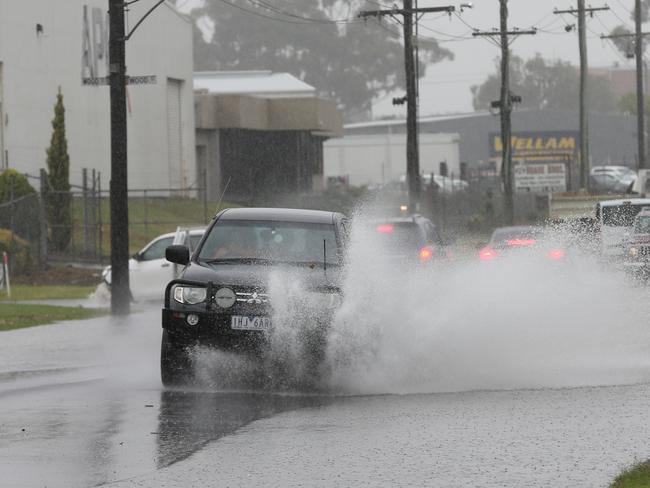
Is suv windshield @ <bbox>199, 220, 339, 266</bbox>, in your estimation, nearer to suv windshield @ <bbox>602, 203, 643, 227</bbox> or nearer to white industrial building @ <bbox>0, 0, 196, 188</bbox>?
suv windshield @ <bbox>602, 203, 643, 227</bbox>

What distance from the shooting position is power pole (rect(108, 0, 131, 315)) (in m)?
25.2

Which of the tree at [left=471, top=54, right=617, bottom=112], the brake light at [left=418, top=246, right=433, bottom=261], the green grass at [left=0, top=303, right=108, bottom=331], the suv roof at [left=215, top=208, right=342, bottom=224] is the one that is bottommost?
the green grass at [left=0, top=303, right=108, bottom=331]

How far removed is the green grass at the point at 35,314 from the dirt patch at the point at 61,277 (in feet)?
35.7

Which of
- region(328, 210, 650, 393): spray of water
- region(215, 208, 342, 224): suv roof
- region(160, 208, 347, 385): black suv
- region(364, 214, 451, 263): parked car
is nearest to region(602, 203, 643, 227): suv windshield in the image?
region(364, 214, 451, 263): parked car

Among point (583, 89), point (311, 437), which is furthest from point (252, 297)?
point (583, 89)

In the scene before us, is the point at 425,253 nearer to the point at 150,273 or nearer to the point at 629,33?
the point at 150,273

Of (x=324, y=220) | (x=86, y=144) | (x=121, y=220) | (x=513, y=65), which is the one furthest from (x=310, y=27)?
(x=324, y=220)

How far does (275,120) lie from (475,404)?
55.8 metres

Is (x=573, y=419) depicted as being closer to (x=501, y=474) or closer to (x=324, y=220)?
(x=501, y=474)

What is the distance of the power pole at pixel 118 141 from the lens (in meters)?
25.2

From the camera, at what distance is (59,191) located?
43.3m

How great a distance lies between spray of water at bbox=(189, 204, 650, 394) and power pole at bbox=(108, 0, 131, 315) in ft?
30.2

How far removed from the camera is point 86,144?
53.6m

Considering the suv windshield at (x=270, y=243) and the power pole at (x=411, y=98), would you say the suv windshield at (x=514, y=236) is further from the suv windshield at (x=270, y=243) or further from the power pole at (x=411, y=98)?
the suv windshield at (x=270, y=243)
